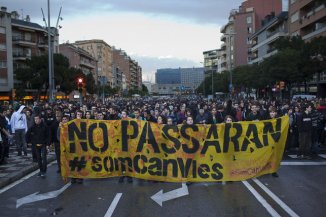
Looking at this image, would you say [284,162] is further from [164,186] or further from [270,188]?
[164,186]

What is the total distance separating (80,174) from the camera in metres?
A: 10.7

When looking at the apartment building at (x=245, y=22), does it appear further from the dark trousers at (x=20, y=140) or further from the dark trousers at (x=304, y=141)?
the dark trousers at (x=304, y=141)

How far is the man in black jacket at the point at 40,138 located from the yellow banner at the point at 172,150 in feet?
3.75

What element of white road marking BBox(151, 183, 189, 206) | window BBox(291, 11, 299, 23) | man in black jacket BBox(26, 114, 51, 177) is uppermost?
window BBox(291, 11, 299, 23)

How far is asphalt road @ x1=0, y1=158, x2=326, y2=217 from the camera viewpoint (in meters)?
7.91

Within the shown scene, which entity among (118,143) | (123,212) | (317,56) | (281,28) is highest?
(281,28)

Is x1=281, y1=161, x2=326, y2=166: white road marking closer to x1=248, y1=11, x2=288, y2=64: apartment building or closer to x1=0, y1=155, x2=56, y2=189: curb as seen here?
x1=0, y1=155, x2=56, y2=189: curb

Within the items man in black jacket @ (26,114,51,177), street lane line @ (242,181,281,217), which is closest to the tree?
man in black jacket @ (26,114,51,177)

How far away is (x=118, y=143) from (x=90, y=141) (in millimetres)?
667

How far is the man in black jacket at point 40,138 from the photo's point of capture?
38.6ft

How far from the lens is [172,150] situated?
10.4m

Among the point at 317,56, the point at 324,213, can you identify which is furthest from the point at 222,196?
the point at 317,56

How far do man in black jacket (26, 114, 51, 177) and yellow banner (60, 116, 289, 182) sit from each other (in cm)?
114

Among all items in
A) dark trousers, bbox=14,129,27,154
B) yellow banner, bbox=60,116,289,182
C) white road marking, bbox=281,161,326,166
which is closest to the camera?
yellow banner, bbox=60,116,289,182
